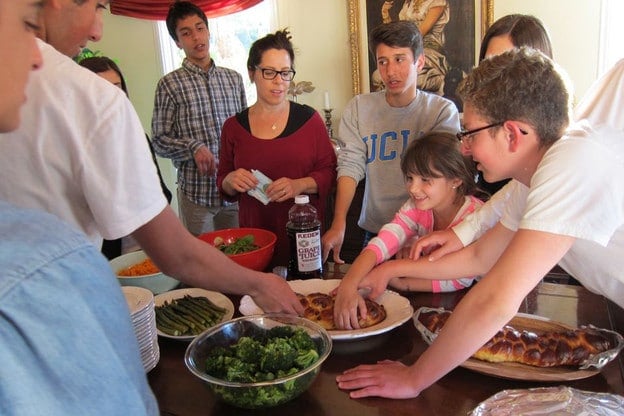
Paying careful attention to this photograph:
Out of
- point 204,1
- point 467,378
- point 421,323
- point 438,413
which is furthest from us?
point 204,1

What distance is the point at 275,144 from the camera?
2299 millimetres

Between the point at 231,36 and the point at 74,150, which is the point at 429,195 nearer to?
the point at 74,150

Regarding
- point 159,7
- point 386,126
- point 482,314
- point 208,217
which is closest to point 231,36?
point 159,7

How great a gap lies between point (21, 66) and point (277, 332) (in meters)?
0.81

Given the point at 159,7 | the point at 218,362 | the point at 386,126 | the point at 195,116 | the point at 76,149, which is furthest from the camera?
the point at 159,7

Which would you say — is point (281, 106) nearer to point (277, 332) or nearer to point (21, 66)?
point (277, 332)

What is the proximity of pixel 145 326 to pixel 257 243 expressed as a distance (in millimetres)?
822

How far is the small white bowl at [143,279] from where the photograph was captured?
1539 mm

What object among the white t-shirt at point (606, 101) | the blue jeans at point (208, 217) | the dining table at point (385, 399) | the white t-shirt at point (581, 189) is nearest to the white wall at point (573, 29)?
the white t-shirt at point (606, 101)

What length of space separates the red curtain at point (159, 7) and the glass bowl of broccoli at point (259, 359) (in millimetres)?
3736

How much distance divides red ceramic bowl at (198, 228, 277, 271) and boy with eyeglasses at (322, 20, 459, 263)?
0.25m

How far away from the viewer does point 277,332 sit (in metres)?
1.14

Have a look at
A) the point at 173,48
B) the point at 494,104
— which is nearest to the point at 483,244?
the point at 494,104

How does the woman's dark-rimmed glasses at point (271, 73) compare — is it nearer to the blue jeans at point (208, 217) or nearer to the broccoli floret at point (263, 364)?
the blue jeans at point (208, 217)
